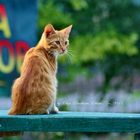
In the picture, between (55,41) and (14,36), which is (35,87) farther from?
(14,36)

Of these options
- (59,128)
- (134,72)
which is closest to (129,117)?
(59,128)

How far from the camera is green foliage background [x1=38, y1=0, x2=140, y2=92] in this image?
15.1m

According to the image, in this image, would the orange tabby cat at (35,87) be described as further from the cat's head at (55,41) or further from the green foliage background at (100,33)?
the green foliage background at (100,33)

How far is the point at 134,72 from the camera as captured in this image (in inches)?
734

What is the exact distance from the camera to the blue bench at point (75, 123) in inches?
212

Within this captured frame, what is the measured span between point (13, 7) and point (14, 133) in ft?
23.3

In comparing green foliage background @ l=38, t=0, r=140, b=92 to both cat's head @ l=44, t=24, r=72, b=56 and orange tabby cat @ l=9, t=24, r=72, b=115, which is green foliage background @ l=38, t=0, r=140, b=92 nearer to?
cat's head @ l=44, t=24, r=72, b=56

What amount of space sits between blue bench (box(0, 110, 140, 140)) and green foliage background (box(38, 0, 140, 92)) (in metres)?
8.92

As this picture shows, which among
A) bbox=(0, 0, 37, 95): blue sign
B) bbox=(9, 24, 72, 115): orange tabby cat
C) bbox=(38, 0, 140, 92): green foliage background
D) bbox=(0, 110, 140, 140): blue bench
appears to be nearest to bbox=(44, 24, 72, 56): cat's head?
bbox=(9, 24, 72, 115): orange tabby cat

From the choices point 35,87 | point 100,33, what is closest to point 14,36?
point 100,33

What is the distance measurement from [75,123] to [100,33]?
1045 cm

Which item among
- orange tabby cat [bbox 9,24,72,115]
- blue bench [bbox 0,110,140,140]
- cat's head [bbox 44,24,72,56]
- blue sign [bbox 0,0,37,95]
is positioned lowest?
blue bench [bbox 0,110,140,140]

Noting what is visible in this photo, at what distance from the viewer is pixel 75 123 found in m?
5.39

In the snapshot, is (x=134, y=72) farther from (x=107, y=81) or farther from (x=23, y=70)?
(x=23, y=70)
